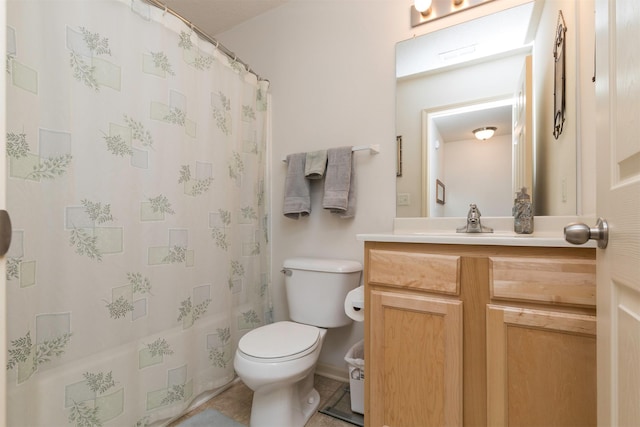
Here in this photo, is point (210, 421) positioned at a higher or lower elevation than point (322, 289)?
lower

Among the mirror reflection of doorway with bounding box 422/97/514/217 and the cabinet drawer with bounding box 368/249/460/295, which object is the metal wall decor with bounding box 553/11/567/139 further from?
the cabinet drawer with bounding box 368/249/460/295

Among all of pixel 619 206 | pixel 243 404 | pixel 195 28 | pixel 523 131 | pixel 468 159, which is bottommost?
pixel 243 404

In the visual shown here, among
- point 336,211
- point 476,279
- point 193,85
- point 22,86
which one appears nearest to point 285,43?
point 193,85

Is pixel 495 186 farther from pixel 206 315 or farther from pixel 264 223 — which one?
pixel 206 315

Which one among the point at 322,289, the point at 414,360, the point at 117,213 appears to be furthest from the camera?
the point at 322,289

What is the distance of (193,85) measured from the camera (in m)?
1.51

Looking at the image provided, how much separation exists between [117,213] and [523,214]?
5.54 feet

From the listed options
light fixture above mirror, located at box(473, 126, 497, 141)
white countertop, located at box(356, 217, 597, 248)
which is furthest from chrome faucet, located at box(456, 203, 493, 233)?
light fixture above mirror, located at box(473, 126, 497, 141)

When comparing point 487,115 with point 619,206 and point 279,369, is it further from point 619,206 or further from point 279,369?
point 279,369

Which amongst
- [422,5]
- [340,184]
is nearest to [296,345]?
[340,184]

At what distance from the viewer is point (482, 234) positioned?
4.33 feet

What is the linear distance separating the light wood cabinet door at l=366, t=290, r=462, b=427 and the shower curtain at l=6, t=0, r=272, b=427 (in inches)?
35.5

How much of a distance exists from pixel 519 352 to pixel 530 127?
3.29ft

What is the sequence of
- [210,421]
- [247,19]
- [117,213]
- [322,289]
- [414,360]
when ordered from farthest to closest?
[247,19]
[322,289]
[210,421]
[117,213]
[414,360]
